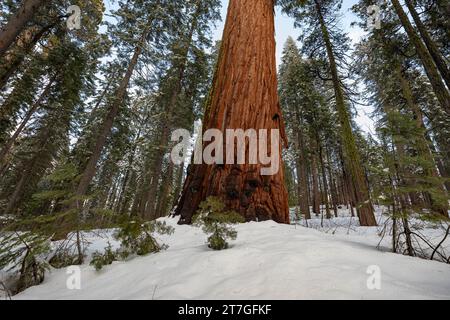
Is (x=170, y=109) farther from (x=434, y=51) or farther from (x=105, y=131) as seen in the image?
(x=434, y=51)

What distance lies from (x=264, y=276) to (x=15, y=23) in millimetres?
7158

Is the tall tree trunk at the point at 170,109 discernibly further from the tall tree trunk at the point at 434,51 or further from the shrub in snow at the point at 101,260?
the shrub in snow at the point at 101,260

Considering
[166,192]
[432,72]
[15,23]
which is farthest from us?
[166,192]

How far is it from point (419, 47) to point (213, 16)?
10.8 metres

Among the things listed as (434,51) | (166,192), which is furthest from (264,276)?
(166,192)

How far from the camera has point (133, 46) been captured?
11.0 meters

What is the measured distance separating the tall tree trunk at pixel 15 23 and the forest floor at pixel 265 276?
18.3 feet

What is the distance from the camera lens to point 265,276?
4.65 feet

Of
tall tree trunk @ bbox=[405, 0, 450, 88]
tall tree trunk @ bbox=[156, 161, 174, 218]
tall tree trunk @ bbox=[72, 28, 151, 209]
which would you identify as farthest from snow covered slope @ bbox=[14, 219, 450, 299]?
tall tree trunk @ bbox=[156, 161, 174, 218]

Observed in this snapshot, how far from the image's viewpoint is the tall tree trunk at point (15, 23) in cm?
503

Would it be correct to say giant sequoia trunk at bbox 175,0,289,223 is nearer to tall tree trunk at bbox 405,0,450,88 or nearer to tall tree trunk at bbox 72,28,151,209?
tall tree trunk at bbox 405,0,450,88

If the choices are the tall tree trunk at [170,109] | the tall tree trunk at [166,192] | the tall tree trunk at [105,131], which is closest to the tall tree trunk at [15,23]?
the tall tree trunk at [105,131]

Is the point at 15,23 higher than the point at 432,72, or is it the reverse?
the point at 432,72

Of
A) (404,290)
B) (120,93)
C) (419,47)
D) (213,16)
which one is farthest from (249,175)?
(213,16)
